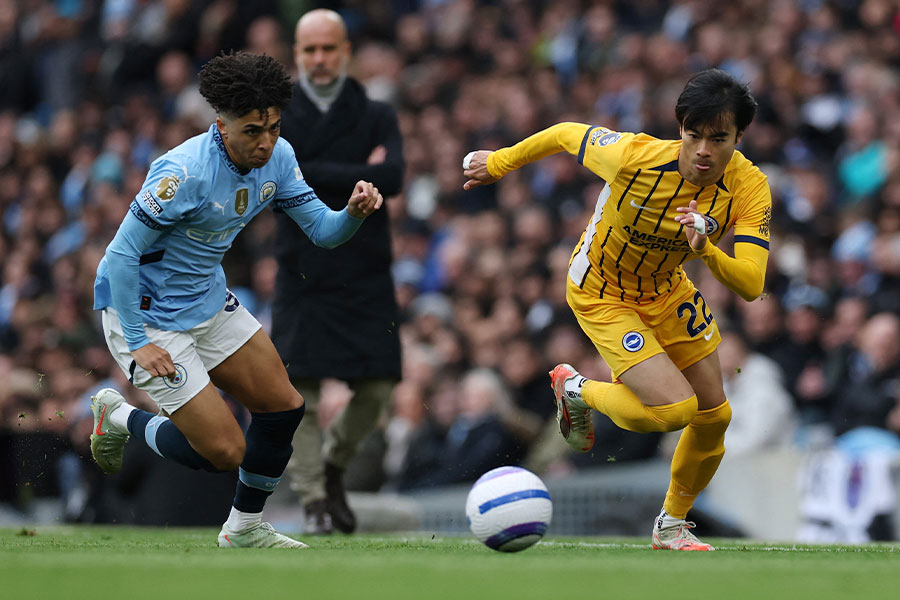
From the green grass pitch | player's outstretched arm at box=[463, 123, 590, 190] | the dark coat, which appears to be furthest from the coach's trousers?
player's outstretched arm at box=[463, 123, 590, 190]

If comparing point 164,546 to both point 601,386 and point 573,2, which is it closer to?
point 601,386

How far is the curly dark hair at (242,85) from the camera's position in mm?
6324

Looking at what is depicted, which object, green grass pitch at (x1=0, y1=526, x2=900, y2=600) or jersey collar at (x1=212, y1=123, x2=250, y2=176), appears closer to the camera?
green grass pitch at (x1=0, y1=526, x2=900, y2=600)

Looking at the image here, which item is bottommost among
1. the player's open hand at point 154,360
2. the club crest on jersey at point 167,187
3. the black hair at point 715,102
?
the player's open hand at point 154,360

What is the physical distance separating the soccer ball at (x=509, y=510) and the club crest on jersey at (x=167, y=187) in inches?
76.5

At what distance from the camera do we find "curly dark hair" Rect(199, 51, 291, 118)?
20.7 feet

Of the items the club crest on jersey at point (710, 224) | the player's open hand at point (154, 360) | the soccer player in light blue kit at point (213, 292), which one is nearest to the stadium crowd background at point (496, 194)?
the club crest on jersey at point (710, 224)

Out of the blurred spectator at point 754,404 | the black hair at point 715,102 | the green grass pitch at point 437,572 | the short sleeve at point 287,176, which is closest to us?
the green grass pitch at point 437,572

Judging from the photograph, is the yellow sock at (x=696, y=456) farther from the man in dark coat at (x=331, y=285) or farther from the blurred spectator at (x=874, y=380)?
the blurred spectator at (x=874, y=380)

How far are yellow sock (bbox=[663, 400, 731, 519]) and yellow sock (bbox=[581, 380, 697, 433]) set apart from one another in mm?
314

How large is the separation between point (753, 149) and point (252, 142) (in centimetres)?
670

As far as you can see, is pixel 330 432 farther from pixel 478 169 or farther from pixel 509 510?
pixel 509 510

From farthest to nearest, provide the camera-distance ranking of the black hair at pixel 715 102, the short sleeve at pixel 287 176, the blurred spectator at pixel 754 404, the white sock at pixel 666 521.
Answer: the blurred spectator at pixel 754 404
the white sock at pixel 666 521
the short sleeve at pixel 287 176
the black hair at pixel 715 102

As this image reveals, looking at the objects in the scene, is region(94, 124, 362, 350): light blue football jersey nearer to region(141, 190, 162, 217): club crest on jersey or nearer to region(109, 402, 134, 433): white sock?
region(141, 190, 162, 217): club crest on jersey
